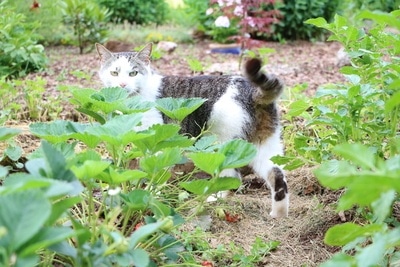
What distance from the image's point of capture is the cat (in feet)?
8.99

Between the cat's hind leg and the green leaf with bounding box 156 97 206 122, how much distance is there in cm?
80

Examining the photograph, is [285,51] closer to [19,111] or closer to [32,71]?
[32,71]

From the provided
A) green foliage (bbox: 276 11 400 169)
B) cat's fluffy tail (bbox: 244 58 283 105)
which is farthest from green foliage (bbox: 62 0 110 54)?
green foliage (bbox: 276 11 400 169)

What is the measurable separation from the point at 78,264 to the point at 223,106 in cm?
171

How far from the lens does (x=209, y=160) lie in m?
1.57

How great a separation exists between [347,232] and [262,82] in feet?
3.84

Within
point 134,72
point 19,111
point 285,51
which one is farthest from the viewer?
point 285,51

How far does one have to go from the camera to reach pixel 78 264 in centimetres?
138

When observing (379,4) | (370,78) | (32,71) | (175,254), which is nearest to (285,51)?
(379,4)

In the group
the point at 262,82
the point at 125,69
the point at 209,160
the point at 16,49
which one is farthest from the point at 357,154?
the point at 16,49

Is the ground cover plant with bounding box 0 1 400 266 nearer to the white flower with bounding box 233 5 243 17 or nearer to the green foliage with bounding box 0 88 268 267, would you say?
the green foliage with bounding box 0 88 268 267

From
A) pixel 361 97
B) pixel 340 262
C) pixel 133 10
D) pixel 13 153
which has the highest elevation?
pixel 340 262

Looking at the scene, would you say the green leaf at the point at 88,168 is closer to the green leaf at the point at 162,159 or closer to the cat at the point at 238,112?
the green leaf at the point at 162,159

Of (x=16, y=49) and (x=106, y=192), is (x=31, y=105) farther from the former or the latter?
(x=106, y=192)
